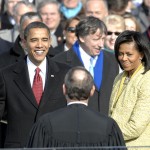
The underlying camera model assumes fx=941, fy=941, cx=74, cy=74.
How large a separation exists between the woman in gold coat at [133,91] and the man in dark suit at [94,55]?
164 cm

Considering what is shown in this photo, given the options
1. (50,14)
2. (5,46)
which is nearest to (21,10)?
(50,14)

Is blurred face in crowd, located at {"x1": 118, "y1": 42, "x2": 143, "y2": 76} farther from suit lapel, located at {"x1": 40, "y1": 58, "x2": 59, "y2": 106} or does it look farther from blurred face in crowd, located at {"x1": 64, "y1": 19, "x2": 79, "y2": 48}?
blurred face in crowd, located at {"x1": 64, "y1": 19, "x2": 79, "y2": 48}

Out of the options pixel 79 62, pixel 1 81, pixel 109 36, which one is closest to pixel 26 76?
pixel 1 81

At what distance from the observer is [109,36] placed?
13.8 meters

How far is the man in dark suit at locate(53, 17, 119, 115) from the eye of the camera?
471 inches

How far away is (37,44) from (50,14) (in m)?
4.93

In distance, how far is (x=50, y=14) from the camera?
52.0ft

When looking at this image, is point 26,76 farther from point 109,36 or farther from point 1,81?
point 109,36

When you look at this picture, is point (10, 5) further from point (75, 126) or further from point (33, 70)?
point (75, 126)

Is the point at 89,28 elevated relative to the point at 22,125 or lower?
elevated

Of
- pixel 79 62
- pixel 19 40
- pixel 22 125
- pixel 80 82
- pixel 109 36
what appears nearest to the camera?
pixel 80 82

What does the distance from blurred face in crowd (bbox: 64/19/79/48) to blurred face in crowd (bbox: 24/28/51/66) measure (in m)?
3.01

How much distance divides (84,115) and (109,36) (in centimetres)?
514

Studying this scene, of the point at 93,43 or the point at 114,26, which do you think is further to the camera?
the point at 114,26
